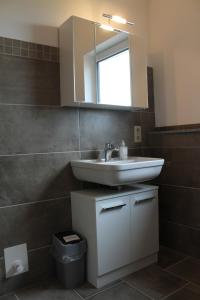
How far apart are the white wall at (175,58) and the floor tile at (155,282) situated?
4.23 ft

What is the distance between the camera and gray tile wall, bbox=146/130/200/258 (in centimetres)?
221

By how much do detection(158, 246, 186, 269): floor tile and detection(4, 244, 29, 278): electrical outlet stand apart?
1088 mm

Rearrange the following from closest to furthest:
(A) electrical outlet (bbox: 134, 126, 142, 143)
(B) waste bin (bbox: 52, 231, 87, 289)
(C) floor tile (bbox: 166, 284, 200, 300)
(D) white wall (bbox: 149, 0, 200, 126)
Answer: (C) floor tile (bbox: 166, 284, 200, 300) → (B) waste bin (bbox: 52, 231, 87, 289) → (D) white wall (bbox: 149, 0, 200, 126) → (A) electrical outlet (bbox: 134, 126, 142, 143)

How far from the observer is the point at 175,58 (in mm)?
2387

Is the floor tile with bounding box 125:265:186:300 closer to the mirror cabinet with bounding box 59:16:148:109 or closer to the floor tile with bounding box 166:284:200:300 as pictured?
the floor tile with bounding box 166:284:200:300

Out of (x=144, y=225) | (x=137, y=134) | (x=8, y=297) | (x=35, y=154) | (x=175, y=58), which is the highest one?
(x=175, y=58)

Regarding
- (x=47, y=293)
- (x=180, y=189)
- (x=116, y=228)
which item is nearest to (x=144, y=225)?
(x=116, y=228)

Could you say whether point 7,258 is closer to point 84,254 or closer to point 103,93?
point 84,254

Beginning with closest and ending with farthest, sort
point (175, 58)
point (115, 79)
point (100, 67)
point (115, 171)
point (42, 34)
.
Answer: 1. point (115, 171)
2. point (42, 34)
3. point (100, 67)
4. point (115, 79)
5. point (175, 58)

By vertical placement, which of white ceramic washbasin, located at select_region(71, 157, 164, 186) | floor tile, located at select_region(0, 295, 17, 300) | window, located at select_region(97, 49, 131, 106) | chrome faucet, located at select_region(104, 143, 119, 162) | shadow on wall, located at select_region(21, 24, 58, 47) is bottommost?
floor tile, located at select_region(0, 295, 17, 300)

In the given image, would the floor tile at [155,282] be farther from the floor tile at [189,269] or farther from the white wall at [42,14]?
the white wall at [42,14]

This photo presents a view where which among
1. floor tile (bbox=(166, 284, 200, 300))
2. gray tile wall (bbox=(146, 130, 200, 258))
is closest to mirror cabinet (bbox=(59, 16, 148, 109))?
gray tile wall (bbox=(146, 130, 200, 258))

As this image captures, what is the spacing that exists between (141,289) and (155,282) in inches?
5.5

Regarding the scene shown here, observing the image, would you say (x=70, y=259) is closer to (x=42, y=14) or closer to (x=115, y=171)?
(x=115, y=171)
